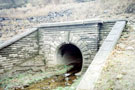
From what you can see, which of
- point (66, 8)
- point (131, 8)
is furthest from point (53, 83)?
point (66, 8)

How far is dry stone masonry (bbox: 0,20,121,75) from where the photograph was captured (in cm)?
780

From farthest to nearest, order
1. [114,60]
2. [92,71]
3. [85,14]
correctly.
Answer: [85,14] → [114,60] → [92,71]

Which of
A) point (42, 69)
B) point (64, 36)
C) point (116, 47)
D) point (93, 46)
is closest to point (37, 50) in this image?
point (42, 69)

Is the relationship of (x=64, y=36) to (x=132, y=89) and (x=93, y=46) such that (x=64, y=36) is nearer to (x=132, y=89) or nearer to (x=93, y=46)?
(x=93, y=46)

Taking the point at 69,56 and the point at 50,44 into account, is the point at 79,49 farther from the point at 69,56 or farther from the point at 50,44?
the point at 69,56

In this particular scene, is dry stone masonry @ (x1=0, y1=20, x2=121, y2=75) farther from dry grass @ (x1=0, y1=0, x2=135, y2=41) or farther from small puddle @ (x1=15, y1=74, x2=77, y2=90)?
dry grass @ (x1=0, y1=0, x2=135, y2=41)

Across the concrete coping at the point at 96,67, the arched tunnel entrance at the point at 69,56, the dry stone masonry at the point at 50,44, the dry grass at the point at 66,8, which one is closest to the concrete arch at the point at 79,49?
the dry stone masonry at the point at 50,44

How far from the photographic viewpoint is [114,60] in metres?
3.98

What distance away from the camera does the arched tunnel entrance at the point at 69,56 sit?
9.41 metres

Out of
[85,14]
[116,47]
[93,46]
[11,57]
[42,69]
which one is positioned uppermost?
[85,14]

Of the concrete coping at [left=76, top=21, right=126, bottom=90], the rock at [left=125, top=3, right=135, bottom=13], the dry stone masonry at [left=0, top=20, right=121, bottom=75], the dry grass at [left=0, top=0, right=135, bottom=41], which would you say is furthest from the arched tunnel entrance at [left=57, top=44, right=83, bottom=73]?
the rock at [left=125, top=3, right=135, bottom=13]

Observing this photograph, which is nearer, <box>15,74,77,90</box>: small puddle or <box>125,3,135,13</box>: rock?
<box>15,74,77,90</box>: small puddle

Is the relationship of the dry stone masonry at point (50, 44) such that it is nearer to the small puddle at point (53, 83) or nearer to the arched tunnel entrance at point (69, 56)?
the arched tunnel entrance at point (69, 56)

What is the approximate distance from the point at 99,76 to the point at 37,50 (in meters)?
6.47
